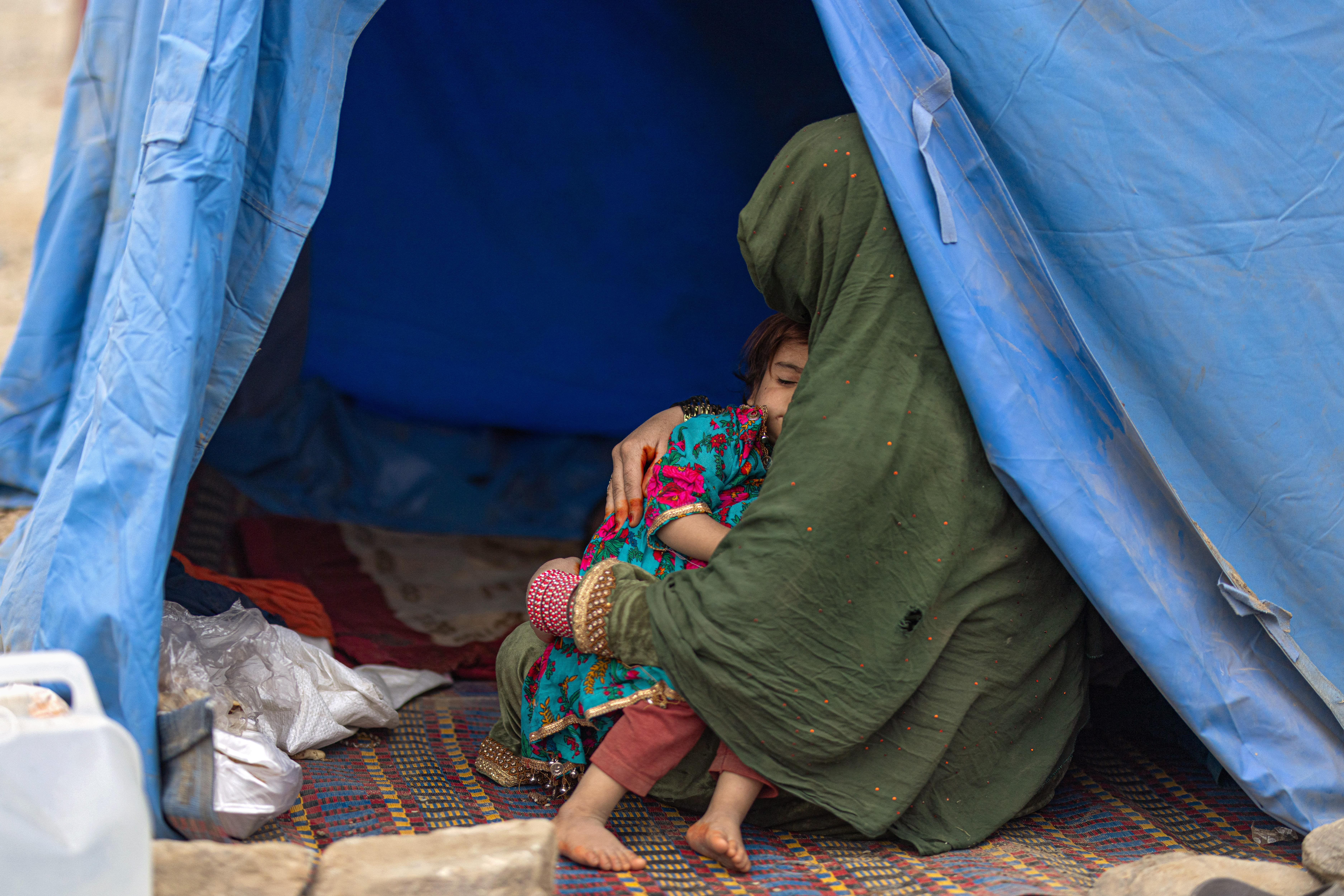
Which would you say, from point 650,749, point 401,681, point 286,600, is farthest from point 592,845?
point 286,600

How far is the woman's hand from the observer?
1.70 metres

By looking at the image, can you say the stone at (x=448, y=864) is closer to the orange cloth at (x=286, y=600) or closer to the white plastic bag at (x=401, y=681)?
the white plastic bag at (x=401, y=681)

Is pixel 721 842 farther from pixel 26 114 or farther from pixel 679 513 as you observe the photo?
pixel 26 114

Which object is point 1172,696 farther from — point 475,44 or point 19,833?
point 475,44

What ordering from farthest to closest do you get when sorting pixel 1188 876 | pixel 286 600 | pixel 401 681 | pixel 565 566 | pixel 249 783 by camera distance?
pixel 286 600, pixel 401 681, pixel 565 566, pixel 249 783, pixel 1188 876

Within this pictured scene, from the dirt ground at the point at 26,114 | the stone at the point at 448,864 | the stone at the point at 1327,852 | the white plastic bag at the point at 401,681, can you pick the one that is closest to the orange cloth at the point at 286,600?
the white plastic bag at the point at 401,681

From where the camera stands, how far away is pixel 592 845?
135cm

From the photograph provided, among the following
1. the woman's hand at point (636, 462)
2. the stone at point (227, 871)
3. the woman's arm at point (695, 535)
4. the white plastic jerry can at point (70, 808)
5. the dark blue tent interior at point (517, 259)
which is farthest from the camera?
the dark blue tent interior at point (517, 259)

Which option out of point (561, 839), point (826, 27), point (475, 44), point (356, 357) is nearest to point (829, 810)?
point (561, 839)

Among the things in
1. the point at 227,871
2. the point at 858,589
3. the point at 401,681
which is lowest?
the point at 401,681

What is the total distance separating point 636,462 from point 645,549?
0.56ft

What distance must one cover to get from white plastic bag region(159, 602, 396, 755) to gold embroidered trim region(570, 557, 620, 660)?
0.54 meters

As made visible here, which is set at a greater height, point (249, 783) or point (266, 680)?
point (249, 783)

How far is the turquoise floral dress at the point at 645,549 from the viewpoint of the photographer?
152 cm
